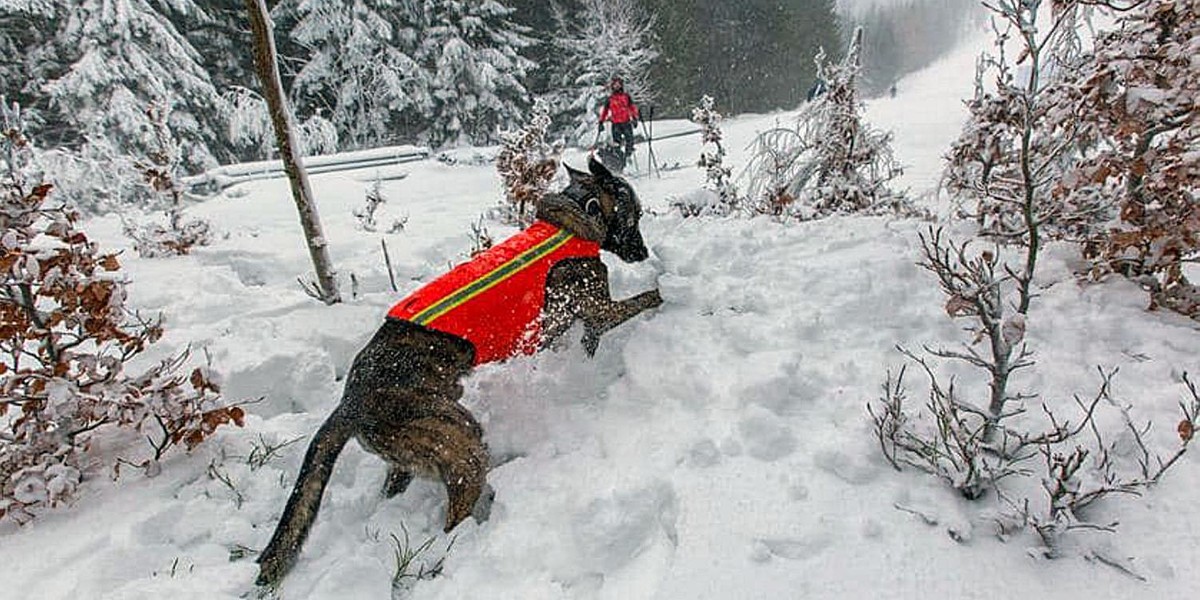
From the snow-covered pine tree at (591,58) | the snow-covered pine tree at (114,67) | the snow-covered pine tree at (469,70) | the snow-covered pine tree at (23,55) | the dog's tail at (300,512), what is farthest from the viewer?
the snow-covered pine tree at (591,58)

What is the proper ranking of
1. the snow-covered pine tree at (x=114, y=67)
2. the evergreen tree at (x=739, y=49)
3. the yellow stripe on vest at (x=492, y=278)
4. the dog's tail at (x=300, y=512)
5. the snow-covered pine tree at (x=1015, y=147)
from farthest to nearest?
1. the evergreen tree at (x=739, y=49)
2. the snow-covered pine tree at (x=114, y=67)
3. the snow-covered pine tree at (x=1015, y=147)
4. the yellow stripe on vest at (x=492, y=278)
5. the dog's tail at (x=300, y=512)

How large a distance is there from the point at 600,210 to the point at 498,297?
2.78 ft

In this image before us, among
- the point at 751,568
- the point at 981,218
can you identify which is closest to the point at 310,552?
the point at 751,568

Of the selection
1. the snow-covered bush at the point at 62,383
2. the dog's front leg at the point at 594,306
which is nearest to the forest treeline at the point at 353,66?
the snow-covered bush at the point at 62,383

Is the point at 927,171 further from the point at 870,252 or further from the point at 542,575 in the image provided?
the point at 542,575

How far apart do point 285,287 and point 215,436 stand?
1980 mm

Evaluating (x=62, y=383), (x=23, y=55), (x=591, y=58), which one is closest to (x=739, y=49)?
(x=591, y=58)

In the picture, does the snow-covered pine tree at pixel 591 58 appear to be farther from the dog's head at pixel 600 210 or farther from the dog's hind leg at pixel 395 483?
the dog's hind leg at pixel 395 483

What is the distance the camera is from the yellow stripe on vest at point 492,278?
2305 mm

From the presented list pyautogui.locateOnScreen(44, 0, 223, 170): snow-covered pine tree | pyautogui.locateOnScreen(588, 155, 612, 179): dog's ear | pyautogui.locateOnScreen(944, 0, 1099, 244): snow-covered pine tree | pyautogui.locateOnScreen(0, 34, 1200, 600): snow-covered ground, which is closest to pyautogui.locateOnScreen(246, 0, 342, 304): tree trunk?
pyautogui.locateOnScreen(0, 34, 1200, 600): snow-covered ground

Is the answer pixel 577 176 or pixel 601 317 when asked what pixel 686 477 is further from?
pixel 577 176

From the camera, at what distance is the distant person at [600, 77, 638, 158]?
455 inches

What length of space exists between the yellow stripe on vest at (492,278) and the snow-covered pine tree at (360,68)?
1794 cm

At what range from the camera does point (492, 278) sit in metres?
2.48
